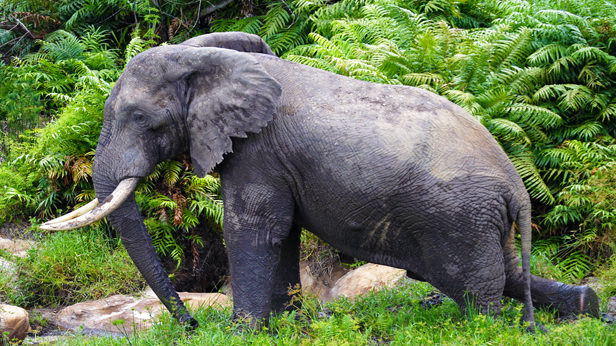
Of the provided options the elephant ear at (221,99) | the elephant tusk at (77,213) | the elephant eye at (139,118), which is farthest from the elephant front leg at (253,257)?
the elephant tusk at (77,213)

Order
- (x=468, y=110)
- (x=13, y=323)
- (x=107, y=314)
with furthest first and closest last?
(x=468, y=110) < (x=107, y=314) < (x=13, y=323)

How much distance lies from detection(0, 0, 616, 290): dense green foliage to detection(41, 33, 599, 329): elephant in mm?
2826

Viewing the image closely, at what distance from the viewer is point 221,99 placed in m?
4.49

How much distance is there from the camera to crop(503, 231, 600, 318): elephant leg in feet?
15.5

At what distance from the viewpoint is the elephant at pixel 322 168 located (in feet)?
13.7

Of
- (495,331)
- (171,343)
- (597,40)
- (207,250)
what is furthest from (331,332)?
(597,40)

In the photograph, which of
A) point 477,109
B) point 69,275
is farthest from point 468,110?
point 69,275

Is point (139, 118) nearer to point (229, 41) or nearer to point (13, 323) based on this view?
point (229, 41)

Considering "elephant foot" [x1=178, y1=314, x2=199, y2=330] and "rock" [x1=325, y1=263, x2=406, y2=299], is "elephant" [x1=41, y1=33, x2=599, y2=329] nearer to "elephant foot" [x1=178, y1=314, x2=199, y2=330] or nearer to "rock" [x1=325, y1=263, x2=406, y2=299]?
"elephant foot" [x1=178, y1=314, x2=199, y2=330]

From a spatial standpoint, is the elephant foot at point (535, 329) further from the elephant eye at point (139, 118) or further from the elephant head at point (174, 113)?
the elephant eye at point (139, 118)

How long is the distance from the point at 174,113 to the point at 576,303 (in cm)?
374

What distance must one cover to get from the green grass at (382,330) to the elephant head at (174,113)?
3.76 feet

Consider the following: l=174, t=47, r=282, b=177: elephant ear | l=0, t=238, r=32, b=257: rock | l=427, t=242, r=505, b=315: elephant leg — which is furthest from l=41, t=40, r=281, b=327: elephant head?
l=0, t=238, r=32, b=257: rock

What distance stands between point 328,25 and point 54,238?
5767 mm
